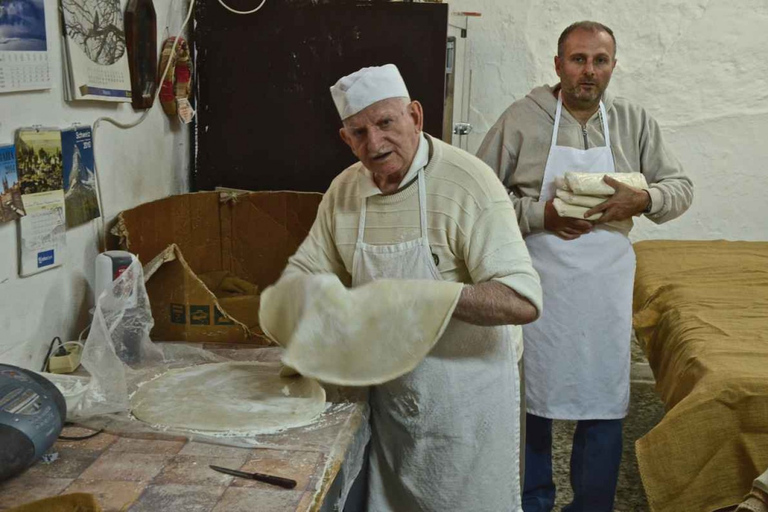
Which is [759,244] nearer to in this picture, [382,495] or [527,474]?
[527,474]

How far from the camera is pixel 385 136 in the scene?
1788 mm

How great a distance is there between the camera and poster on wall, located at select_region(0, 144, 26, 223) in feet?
5.58

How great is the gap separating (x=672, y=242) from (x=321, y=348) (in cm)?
273

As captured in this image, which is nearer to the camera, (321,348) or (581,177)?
(321,348)

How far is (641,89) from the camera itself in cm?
398

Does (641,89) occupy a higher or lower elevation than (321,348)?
higher

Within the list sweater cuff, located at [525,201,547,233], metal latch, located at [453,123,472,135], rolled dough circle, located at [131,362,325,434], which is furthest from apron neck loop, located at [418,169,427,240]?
metal latch, located at [453,123,472,135]

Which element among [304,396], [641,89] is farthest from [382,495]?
[641,89]

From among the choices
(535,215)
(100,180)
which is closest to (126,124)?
(100,180)

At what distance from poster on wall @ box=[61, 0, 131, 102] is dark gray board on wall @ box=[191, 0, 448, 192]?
0.52 metres

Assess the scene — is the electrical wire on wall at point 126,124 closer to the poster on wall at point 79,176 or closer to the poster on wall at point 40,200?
the poster on wall at point 79,176

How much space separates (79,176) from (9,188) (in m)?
0.32

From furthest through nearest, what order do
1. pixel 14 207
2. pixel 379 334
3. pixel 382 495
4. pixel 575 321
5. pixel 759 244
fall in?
pixel 759 244 → pixel 575 321 → pixel 382 495 → pixel 14 207 → pixel 379 334

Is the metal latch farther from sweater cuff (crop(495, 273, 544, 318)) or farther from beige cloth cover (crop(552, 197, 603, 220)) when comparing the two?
sweater cuff (crop(495, 273, 544, 318))
